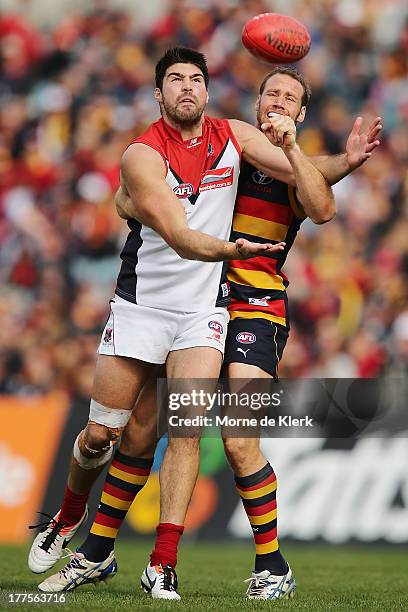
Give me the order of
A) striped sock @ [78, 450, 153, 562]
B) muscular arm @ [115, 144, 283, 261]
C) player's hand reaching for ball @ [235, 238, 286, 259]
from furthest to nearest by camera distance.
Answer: striped sock @ [78, 450, 153, 562], muscular arm @ [115, 144, 283, 261], player's hand reaching for ball @ [235, 238, 286, 259]

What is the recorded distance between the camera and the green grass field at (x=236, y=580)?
17.7ft

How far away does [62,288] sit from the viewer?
1298 centimetres

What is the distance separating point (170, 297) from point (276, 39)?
1618mm

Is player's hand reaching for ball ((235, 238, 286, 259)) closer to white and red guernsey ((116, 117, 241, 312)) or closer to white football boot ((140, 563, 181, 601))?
white and red guernsey ((116, 117, 241, 312))

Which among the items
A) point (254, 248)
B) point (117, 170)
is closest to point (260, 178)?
point (254, 248)

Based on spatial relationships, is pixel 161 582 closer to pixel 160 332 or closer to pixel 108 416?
pixel 108 416

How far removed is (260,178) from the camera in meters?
6.27

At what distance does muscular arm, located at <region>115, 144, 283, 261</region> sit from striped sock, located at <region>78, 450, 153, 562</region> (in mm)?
1380

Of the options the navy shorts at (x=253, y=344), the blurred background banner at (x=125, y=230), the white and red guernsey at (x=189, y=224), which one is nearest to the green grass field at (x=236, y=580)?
the blurred background banner at (x=125, y=230)

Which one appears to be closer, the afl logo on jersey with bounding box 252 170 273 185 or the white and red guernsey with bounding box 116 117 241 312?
the white and red guernsey with bounding box 116 117 241 312

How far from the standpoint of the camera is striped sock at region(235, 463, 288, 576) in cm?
602

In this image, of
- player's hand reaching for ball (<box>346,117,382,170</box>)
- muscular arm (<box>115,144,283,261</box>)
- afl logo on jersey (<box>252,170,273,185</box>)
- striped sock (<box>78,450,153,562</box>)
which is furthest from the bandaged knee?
player's hand reaching for ball (<box>346,117,382,170</box>)

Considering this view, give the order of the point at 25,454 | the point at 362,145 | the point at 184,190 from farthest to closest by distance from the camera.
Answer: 1. the point at 25,454
2. the point at 184,190
3. the point at 362,145

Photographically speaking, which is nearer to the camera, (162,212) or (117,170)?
(162,212)
